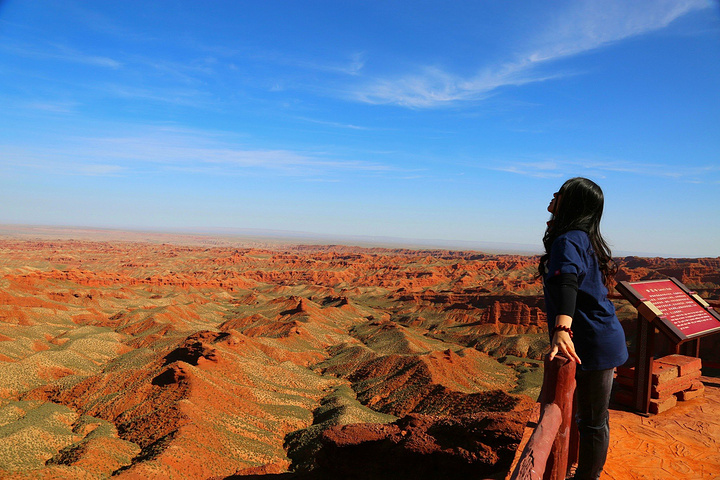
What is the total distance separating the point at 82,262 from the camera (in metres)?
Answer: 134

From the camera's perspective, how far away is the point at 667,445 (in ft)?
20.0

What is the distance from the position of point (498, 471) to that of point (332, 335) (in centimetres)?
5167

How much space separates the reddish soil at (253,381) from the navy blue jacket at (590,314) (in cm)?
419

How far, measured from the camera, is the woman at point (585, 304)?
347 cm

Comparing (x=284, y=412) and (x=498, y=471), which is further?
(x=284, y=412)

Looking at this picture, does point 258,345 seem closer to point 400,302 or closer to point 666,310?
point 666,310

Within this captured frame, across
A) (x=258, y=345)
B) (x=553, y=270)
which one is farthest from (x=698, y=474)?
(x=258, y=345)

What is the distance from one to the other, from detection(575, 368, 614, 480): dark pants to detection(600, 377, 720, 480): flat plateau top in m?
1.38

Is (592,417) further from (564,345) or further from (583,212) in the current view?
(583,212)

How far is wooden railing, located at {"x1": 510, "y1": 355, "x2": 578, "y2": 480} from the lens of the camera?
10.1 feet

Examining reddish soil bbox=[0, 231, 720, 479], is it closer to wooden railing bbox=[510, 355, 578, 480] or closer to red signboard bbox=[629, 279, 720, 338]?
red signboard bbox=[629, 279, 720, 338]

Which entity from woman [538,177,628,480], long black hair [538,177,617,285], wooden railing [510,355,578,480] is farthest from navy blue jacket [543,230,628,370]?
wooden railing [510,355,578,480]

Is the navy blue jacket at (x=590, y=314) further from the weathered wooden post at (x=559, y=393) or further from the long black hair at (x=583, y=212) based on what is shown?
the weathered wooden post at (x=559, y=393)

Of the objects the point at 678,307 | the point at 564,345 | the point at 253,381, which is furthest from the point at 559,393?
the point at 253,381
